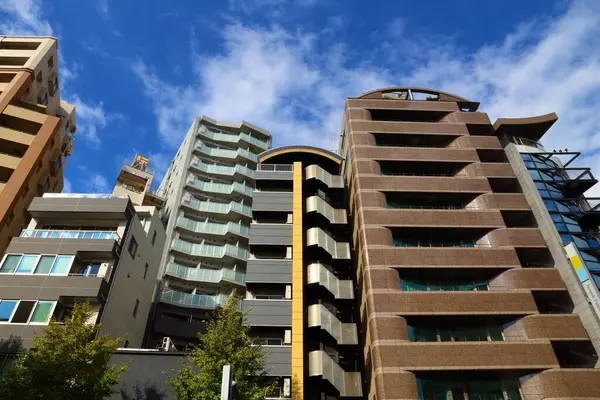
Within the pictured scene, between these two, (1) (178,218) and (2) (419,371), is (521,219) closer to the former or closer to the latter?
(2) (419,371)

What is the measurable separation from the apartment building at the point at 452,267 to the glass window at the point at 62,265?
19.5 metres

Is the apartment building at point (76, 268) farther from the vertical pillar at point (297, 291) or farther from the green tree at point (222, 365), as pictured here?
the vertical pillar at point (297, 291)

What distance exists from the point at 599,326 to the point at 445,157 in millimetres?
16429

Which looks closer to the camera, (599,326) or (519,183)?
(599,326)

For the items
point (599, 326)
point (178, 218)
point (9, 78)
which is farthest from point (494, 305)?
point (9, 78)

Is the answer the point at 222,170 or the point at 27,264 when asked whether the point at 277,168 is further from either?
the point at 27,264

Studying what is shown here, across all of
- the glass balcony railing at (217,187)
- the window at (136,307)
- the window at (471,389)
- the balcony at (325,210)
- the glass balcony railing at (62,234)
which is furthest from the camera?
the glass balcony railing at (217,187)

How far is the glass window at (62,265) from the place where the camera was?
2625 cm

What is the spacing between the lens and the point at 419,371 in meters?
24.0

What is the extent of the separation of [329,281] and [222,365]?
13.7 meters

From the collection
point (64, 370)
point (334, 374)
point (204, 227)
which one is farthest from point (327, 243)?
point (64, 370)

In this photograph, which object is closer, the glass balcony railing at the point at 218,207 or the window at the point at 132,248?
the window at the point at 132,248

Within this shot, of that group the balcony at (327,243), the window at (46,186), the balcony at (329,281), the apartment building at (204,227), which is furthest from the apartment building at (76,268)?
the balcony at (327,243)

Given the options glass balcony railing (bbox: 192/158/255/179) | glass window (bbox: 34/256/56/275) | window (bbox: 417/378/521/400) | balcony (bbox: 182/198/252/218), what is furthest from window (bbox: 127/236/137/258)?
glass balcony railing (bbox: 192/158/255/179)
